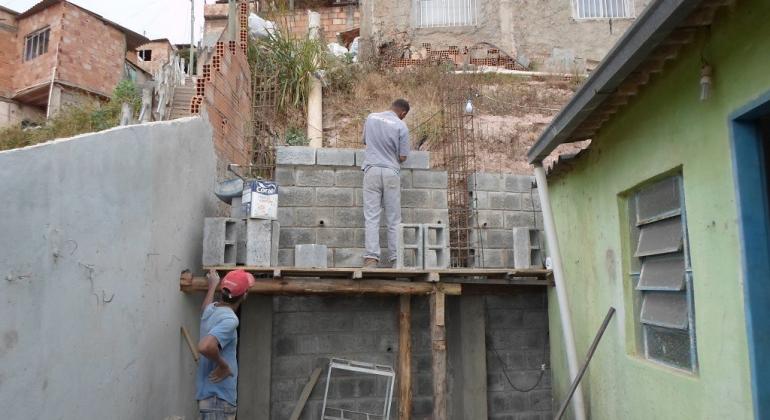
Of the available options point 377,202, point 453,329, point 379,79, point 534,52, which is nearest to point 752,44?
point 377,202

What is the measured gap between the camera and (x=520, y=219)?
661 cm

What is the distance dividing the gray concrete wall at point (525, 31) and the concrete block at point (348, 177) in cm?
794

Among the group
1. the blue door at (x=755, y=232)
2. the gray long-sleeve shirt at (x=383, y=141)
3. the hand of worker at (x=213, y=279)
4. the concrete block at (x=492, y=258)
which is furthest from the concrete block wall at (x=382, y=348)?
the blue door at (x=755, y=232)

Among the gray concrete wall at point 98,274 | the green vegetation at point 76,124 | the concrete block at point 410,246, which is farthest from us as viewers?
the green vegetation at point 76,124

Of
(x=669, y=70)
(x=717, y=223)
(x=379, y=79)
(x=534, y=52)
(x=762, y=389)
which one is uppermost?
(x=534, y=52)

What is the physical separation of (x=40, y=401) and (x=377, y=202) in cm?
348

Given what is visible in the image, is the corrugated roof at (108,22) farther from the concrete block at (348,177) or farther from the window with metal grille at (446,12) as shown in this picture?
the concrete block at (348,177)

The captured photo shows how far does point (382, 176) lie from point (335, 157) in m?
0.70

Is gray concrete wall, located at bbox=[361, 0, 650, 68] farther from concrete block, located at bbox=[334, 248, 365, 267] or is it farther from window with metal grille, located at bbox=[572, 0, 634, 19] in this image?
concrete block, located at bbox=[334, 248, 365, 267]

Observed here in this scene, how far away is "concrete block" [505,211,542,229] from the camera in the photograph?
21.6 feet

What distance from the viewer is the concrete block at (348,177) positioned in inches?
243

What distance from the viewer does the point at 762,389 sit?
8.73ft

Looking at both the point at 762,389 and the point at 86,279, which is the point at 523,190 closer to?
the point at 762,389

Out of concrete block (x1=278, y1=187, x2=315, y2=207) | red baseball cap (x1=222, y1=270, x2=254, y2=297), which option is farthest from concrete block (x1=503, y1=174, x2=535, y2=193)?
red baseball cap (x1=222, y1=270, x2=254, y2=297)
